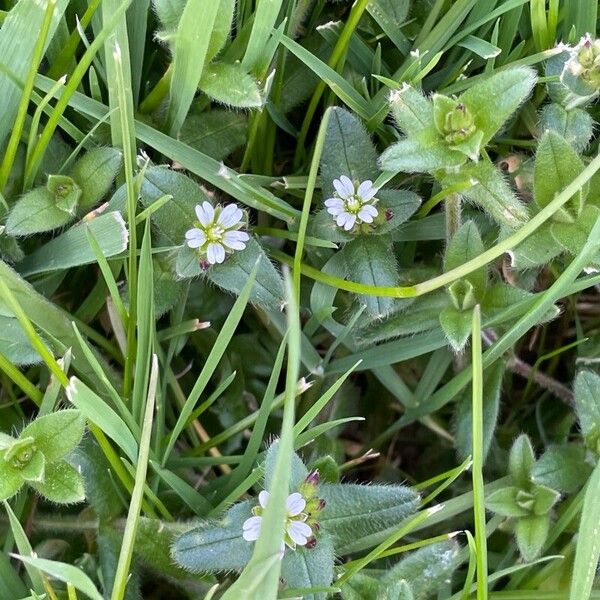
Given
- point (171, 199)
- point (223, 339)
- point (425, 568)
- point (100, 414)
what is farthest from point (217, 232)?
point (425, 568)

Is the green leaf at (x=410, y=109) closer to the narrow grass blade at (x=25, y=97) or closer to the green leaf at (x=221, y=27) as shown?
the green leaf at (x=221, y=27)

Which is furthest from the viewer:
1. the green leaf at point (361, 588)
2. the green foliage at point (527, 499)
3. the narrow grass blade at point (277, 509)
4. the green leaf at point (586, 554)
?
the green foliage at point (527, 499)

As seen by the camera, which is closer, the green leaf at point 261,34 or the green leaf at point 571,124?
the green leaf at point 261,34

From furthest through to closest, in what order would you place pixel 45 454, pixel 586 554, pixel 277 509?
pixel 45 454 < pixel 586 554 < pixel 277 509

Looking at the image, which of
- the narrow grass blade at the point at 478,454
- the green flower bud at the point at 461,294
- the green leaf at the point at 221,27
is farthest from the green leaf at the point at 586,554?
the green leaf at the point at 221,27

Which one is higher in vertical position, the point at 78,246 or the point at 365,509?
the point at 78,246

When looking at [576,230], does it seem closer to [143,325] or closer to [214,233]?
[214,233]

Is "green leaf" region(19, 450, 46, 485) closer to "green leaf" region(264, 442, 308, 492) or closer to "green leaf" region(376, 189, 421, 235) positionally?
"green leaf" region(264, 442, 308, 492)
